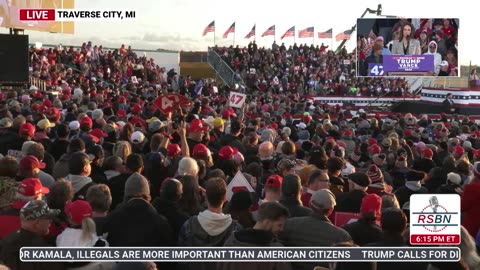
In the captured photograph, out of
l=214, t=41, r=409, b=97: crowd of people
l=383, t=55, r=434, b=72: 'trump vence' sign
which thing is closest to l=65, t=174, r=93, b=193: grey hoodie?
l=214, t=41, r=409, b=97: crowd of people

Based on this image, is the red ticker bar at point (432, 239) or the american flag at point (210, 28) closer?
the red ticker bar at point (432, 239)

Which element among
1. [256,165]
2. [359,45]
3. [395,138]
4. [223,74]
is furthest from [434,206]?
[223,74]

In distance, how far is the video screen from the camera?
39.2m

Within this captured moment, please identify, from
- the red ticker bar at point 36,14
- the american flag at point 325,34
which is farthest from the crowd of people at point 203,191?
the american flag at point 325,34

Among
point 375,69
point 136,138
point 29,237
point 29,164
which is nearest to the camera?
point 29,237

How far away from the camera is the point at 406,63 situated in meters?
39.4

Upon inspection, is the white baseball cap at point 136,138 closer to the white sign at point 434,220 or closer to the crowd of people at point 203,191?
the crowd of people at point 203,191

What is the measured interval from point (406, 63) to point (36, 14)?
20.7 meters

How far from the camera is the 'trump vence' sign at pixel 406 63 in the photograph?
39281mm

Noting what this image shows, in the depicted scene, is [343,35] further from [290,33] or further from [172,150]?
[172,150]

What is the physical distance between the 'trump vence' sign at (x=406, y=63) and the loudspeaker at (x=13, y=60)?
71.9 ft

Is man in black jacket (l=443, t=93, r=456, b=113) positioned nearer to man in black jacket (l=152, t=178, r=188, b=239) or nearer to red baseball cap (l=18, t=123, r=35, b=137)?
red baseball cap (l=18, t=123, r=35, b=137)

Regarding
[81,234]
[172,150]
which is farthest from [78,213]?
[172,150]

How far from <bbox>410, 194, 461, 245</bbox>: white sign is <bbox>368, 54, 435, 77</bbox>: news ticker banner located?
32816 mm
